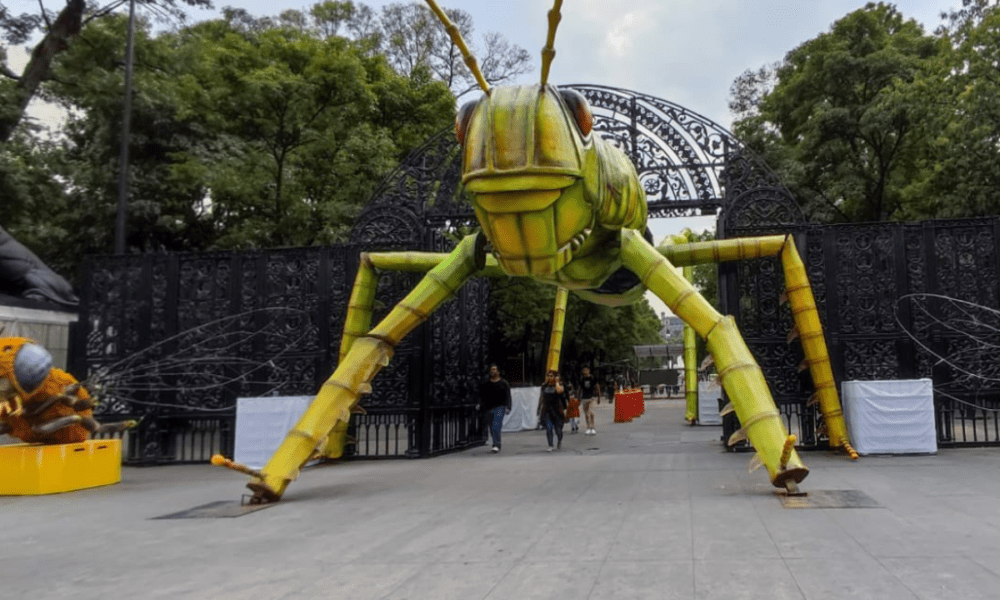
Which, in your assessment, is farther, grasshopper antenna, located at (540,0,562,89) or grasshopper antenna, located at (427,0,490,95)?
grasshopper antenna, located at (427,0,490,95)

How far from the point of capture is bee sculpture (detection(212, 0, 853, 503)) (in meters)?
5.96

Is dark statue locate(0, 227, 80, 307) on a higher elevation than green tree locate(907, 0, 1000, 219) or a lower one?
lower

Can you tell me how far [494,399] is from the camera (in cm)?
1249

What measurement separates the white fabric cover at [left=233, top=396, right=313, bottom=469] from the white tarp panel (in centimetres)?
927

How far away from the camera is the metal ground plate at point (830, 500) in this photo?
607 cm

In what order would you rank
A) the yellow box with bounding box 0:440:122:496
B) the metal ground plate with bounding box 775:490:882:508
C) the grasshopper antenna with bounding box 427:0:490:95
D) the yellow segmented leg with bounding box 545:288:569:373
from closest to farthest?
the grasshopper antenna with bounding box 427:0:490:95
the metal ground plate with bounding box 775:490:882:508
the yellow box with bounding box 0:440:122:496
the yellow segmented leg with bounding box 545:288:569:373

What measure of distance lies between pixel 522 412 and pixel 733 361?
13.0 meters

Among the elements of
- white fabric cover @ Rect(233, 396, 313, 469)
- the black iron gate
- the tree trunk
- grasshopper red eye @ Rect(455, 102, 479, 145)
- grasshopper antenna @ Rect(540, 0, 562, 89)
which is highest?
the tree trunk

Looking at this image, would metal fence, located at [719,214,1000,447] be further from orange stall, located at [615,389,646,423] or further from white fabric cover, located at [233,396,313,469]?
orange stall, located at [615,389,646,423]

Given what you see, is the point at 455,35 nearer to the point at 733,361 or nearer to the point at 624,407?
the point at 733,361

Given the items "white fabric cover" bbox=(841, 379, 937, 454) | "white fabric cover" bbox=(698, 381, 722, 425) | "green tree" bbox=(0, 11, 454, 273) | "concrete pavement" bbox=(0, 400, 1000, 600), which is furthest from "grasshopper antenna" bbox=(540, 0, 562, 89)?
"white fabric cover" bbox=(698, 381, 722, 425)

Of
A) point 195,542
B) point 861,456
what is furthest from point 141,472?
point 861,456

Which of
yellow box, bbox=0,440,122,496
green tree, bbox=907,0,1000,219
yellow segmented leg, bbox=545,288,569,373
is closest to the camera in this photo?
yellow box, bbox=0,440,122,496

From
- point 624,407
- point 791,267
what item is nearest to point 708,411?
point 624,407
